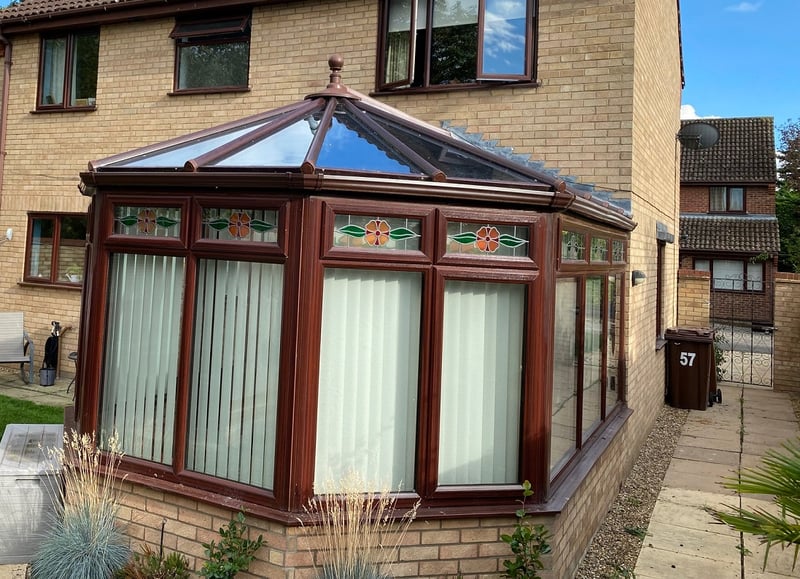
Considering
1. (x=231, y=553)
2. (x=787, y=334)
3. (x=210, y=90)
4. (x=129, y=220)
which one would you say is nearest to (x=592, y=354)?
(x=231, y=553)

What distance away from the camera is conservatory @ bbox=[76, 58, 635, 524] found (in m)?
3.65

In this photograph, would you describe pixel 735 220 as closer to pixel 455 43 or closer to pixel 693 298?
pixel 693 298

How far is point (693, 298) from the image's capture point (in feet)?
42.0

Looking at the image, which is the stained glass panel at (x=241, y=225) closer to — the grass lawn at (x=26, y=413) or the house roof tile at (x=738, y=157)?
the grass lawn at (x=26, y=413)

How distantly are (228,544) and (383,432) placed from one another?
3.55ft

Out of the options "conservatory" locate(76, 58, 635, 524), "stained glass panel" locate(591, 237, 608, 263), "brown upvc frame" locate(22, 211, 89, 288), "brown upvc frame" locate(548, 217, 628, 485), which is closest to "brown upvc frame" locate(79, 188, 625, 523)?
"conservatory" locate(76, 58, 635, 524)

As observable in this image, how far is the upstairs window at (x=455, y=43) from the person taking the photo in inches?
285

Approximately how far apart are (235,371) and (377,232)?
1.25m

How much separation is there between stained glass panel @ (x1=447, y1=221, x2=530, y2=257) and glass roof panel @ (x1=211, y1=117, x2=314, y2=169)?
1.04m

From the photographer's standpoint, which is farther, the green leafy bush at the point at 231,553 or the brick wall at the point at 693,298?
the brick wall at the point at 693,298

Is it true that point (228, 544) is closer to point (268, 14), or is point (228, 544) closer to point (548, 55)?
point (548, 55)

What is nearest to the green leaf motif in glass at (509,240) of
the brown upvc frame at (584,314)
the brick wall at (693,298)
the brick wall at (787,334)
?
the brown upvc frame at (584,314)

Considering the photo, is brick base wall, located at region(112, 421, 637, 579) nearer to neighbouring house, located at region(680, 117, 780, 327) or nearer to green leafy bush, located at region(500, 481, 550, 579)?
green leafy bush, located at region(500, 481, 550, 579)

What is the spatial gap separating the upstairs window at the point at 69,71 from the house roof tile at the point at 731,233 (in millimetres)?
23811
